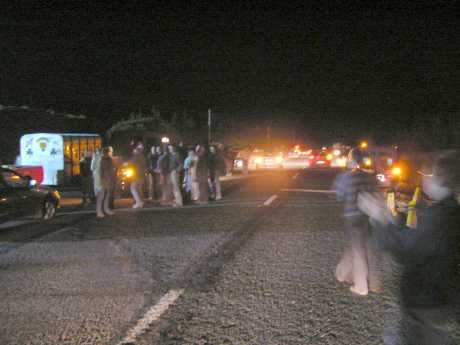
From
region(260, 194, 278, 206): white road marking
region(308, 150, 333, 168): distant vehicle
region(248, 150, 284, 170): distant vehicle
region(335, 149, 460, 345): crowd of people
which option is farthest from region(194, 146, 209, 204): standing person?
region(308, 150, 333, 168): distant vehicle

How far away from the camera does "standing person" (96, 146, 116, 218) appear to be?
12.5 m

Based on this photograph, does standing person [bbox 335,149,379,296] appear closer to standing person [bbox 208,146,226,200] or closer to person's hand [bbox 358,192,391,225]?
person's hand [bbox 358,192,391,225]

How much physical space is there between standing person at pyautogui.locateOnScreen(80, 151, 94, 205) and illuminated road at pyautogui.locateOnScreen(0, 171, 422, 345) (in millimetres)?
3750

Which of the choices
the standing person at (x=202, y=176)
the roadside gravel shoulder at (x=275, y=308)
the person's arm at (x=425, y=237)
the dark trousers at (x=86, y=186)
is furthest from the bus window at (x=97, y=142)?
the person's arm at (x=425, y=237)

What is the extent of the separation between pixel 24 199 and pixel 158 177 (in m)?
5.47

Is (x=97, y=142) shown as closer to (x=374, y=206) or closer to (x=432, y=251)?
(x=374, y=206)

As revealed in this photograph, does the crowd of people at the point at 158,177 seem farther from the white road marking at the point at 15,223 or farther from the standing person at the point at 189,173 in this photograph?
the white road marking at the point at 15,223

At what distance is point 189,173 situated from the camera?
1579 centimetres

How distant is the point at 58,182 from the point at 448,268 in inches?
776

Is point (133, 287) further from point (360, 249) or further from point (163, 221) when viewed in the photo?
point (163, 221)

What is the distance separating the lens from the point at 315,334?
486 cm

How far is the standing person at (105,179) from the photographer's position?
1251 centimetres

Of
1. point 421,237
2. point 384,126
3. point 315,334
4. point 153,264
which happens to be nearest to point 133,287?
point 153,264

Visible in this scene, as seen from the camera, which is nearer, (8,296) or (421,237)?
(421,237)
